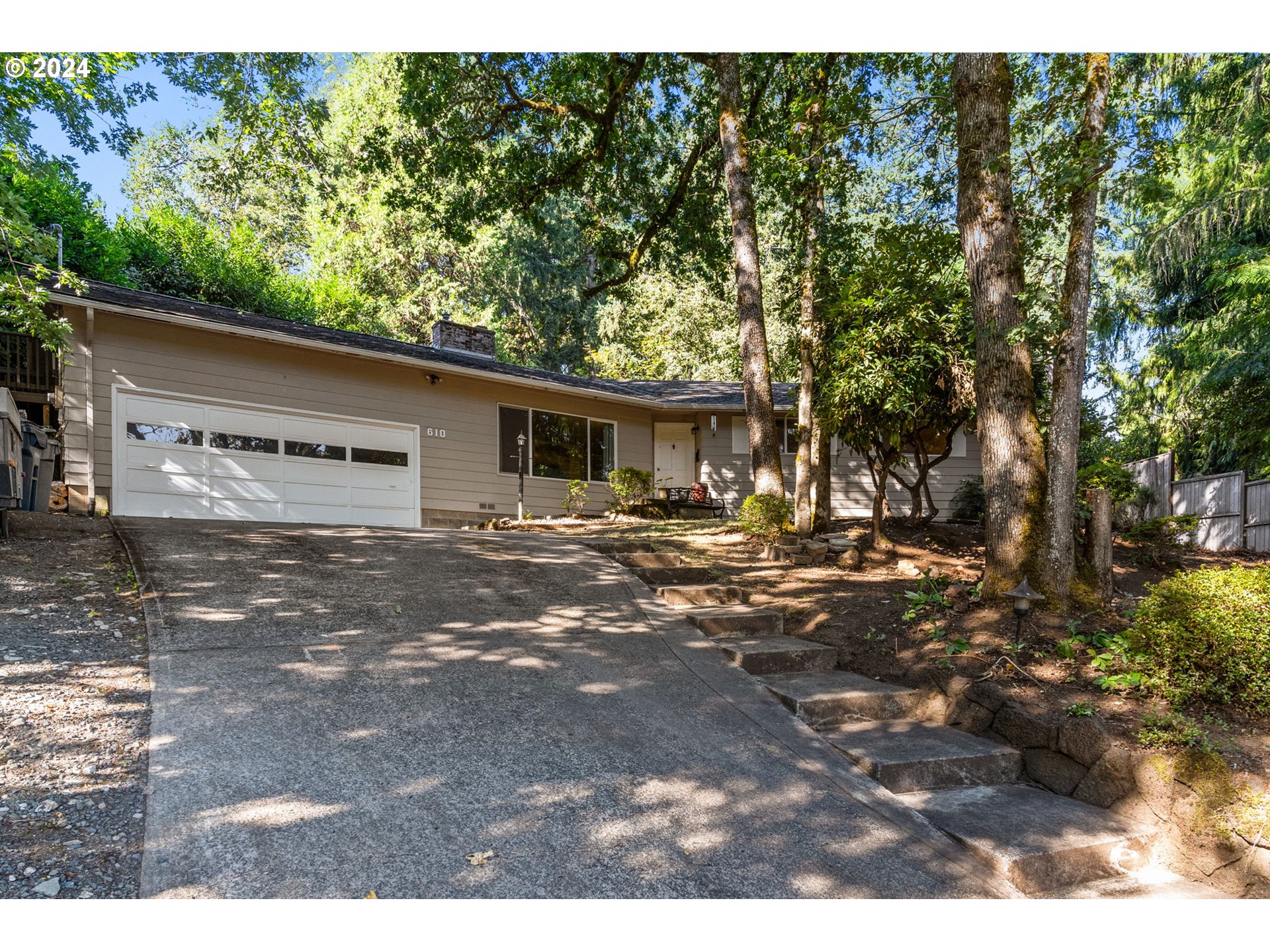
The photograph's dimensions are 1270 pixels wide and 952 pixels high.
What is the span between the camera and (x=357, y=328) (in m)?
22.7

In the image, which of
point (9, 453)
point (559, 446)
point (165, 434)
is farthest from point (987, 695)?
point (559, 446)

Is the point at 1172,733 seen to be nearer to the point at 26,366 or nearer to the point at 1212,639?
the point at 1212,639

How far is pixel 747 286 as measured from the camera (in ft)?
29.9

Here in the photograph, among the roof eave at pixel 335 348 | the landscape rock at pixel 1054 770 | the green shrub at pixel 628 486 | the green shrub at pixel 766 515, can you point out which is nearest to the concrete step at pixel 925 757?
the landscape rock at pixel 1054 770

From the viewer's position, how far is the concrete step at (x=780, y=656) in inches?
188

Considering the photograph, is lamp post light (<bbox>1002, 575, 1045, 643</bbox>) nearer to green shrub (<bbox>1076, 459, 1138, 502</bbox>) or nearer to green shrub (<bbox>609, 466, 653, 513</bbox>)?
green shrub (<bbox>1076, 459, 1138, 502</bbox>)

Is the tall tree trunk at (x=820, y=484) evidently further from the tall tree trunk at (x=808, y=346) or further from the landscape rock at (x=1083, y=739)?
the landscape rock at (x=1083, y=739)

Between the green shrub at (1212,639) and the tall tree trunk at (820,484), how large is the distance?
17.4 ft

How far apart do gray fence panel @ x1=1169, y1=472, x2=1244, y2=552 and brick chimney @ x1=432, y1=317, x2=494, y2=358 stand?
1251 centimetres

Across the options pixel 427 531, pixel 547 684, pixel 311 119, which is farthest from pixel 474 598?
pixel 311 119

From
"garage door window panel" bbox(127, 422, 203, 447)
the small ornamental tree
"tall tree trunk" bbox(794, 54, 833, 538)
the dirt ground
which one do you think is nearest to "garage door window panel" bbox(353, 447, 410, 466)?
"garage door window panel" bbox(127, 422, 203, 447)

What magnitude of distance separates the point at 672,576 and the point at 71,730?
15.3 feet

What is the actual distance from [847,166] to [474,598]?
5.53 meters

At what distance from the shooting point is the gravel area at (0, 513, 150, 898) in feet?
7.32
